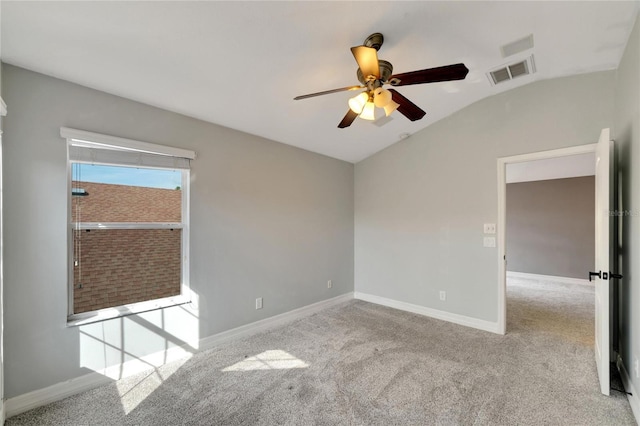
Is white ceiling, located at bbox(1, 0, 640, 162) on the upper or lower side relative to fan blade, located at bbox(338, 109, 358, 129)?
upper

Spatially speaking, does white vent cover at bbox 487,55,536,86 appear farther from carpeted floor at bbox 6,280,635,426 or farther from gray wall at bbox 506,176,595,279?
gray wall at bbox 506,176,595,279

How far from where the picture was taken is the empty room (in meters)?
1.84

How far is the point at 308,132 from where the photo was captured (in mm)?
3398

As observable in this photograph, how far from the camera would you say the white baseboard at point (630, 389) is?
5.87ft

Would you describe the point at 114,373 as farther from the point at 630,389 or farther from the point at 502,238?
the point at 502,238

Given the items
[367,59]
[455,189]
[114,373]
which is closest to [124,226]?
[114,373]

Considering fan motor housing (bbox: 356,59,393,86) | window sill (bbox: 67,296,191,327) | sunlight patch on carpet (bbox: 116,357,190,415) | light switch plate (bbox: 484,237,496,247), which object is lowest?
sunlight patch on carpet (bbox: 116,357,190,415)

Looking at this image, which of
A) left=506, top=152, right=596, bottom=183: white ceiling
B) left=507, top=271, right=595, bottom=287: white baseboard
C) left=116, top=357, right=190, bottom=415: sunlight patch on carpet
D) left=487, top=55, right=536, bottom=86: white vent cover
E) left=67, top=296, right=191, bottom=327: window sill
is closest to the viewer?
left=116, top=357, right=190, bottom=415: sunlight patch on carpet

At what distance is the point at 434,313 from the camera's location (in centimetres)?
373

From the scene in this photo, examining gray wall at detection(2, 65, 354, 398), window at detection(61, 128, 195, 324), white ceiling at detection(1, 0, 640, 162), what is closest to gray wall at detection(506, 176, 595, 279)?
white ceiling at detection(1, 0, 640, 162)

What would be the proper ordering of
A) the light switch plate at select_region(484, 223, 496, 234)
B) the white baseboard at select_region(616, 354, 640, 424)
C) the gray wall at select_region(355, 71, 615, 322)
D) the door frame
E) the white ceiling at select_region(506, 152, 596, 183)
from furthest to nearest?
1. the white ceiling at select_region(506, 152, 596, 183)
2. the light switch plate at select_region(484, 223, 496, 234)
3. the door frame
4. the gray wall at select_region(355, 71, 615, 322)
5. the white baseboard at select_region(616, 354, 640, 424)

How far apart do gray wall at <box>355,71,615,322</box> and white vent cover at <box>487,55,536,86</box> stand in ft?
1.12

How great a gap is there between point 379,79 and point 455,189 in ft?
7.65

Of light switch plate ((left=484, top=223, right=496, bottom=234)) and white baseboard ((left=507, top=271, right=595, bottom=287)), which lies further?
white baseboard ((left=507, top=271, right=595, bottom=287))
